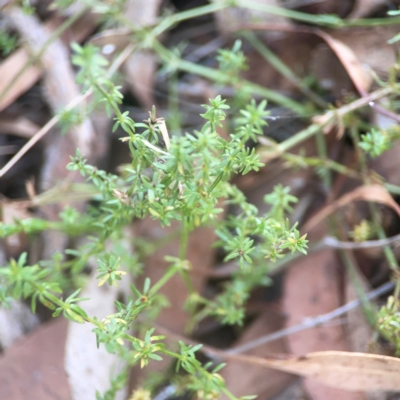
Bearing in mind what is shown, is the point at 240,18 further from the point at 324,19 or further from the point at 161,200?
the point at 161,200

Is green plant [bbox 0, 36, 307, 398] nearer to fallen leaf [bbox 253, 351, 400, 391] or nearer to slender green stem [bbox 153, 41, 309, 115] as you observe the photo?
fallen leaf [bbox 253, 351, 400, 391]

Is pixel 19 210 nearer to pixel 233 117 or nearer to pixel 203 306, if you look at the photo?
pixel 203 306

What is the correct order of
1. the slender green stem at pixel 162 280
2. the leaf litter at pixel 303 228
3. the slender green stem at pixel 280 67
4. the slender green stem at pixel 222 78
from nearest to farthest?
the slender green stem at pixel 162 280 → the leaf litter at pixel 303 228 → the slender green stem at pixel 222 78 → the slender green stem at pixel 280 67

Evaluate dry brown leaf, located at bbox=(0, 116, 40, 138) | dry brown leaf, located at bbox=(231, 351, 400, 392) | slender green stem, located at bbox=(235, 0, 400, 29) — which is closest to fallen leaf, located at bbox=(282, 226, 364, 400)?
dry brown leaf, located at bbox=(231, 351, 400, 392)

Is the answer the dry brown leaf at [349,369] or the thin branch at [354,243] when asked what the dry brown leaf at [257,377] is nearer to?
the dry brown leaf at [349,369]

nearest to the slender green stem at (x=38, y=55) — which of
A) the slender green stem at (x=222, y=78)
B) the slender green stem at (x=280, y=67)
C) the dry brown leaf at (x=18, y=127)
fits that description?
the dry brown leaf at (x=18, y=127)

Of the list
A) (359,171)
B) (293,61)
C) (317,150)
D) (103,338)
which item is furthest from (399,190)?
(103,338)

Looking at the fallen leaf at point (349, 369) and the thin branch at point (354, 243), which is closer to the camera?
the fallen leaf at point (349, 369)
